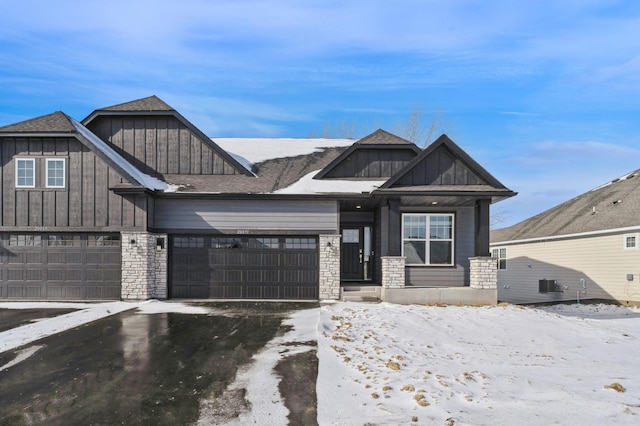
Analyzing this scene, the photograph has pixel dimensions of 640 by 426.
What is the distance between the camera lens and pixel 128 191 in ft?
39.8

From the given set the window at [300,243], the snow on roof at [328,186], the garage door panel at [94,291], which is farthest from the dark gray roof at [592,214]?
the garage door panel at [94,291]

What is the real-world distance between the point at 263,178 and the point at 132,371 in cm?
915

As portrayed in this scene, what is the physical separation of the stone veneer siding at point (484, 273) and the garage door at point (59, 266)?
37.6 feet

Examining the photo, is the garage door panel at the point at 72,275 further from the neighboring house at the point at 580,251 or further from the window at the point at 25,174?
the neighboring house at the point at 580,251

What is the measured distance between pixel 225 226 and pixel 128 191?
3.15 m

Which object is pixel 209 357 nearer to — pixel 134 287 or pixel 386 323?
pixel 386 323

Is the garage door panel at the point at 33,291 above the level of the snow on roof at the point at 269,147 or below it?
below

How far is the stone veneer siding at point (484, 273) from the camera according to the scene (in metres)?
12.2

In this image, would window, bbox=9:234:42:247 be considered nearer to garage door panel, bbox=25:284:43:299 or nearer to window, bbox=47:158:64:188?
garage door panel, bbox=25:284:43:299

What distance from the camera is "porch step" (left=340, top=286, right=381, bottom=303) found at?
12.5m

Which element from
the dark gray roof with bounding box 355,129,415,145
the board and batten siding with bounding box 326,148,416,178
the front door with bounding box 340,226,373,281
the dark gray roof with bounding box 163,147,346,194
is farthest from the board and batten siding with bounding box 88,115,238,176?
the front door with bounding box 340,226,373,281

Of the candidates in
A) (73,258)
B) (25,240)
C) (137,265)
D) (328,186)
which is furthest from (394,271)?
(25,240)

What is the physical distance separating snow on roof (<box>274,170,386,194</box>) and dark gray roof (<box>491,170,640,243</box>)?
11193 mm

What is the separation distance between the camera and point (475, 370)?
5738mm
